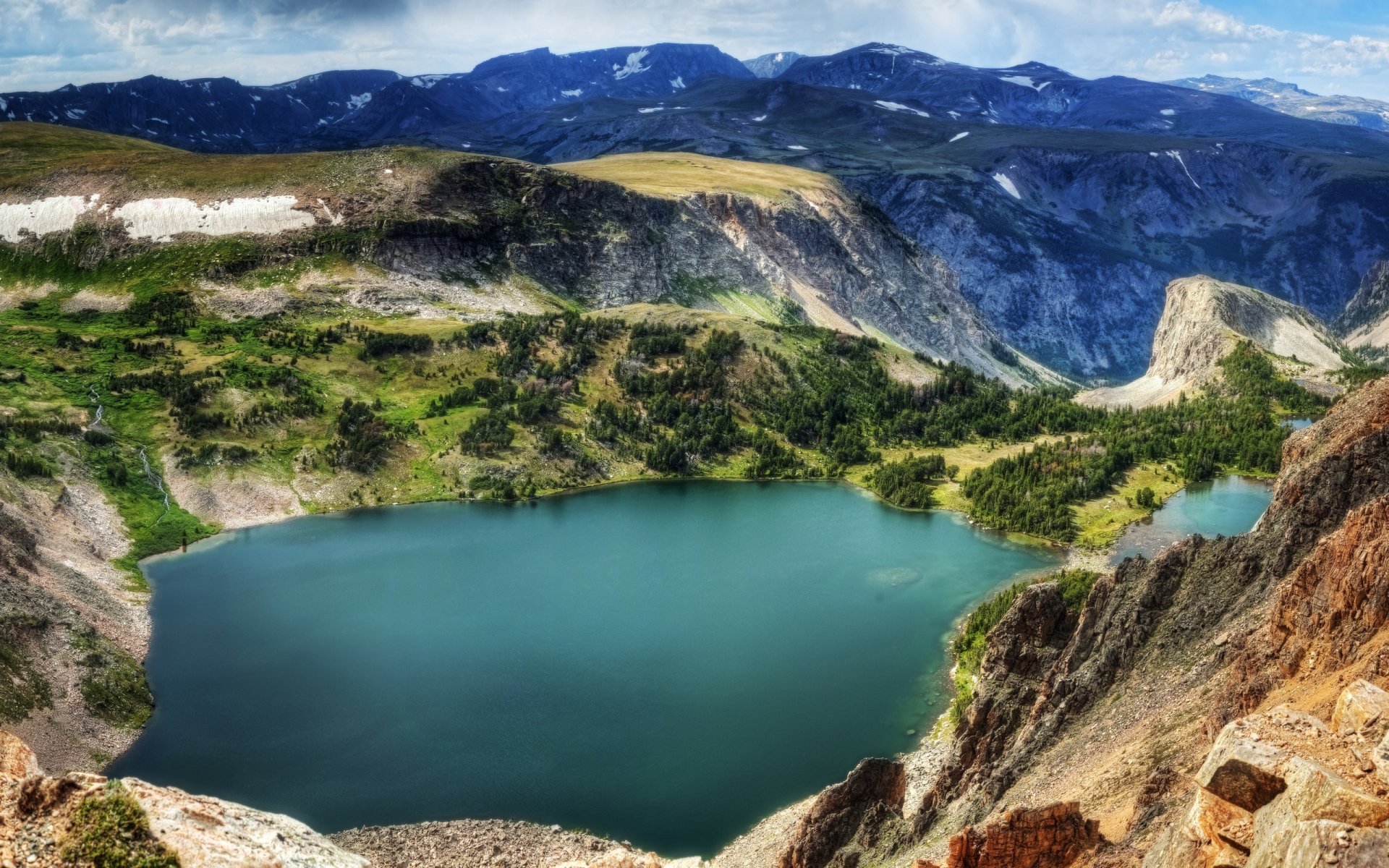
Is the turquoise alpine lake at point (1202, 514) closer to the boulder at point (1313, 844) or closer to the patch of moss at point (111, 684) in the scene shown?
the patch of moss at point (111, 684)

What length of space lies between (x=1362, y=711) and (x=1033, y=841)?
9416 millimetres

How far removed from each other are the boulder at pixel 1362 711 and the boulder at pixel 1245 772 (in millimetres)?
1418

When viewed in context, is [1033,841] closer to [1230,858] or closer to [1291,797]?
[1230,858]

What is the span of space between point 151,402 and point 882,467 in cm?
7791

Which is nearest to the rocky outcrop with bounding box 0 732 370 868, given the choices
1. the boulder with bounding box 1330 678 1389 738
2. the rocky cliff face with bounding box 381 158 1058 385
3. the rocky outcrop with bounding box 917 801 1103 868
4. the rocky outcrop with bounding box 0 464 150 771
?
the rocky outcrop with bounding box 917 801 1103 868

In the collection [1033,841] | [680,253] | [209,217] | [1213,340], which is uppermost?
[209,217]

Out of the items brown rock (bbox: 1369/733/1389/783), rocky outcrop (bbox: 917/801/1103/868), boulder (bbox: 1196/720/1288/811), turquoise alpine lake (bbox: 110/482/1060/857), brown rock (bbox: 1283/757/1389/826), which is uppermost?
brown rock (bbox: 1369/733/1389/783)

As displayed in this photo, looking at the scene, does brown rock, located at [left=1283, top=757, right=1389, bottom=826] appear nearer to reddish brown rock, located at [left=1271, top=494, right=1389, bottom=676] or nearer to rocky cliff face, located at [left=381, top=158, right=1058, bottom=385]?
reddish brown rock, located at [left=1271, top=494, right=1389, bottom=676]

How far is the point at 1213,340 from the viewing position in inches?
5822

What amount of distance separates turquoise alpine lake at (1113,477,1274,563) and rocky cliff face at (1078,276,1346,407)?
1458 inches

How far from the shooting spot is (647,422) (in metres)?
120

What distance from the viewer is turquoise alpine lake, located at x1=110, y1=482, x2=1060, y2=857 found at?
1993 inches

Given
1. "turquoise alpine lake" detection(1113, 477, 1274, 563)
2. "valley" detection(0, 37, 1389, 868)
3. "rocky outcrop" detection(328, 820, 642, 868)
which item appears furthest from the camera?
"turquoise alpine lake" detection(1113, 477, 1274, 563)

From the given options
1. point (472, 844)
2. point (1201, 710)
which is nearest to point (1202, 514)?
point (1201, 710)
